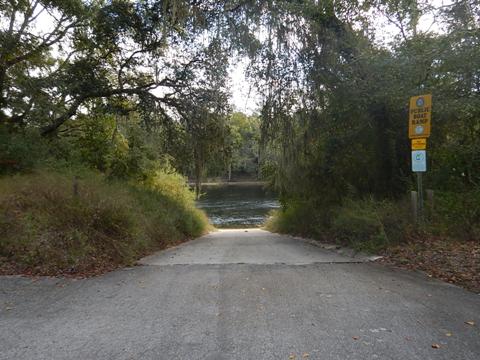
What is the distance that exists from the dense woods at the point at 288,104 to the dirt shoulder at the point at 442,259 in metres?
0.42

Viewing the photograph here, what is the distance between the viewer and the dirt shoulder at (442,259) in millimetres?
5465

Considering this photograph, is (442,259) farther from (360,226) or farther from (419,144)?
(360,226)

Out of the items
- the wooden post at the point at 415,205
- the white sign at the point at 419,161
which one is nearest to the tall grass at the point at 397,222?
the wooden post at the point at 415,205

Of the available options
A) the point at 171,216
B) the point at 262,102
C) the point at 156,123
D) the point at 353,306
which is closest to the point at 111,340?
the point at 353,306

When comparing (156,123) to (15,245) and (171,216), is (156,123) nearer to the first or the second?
(171,216)

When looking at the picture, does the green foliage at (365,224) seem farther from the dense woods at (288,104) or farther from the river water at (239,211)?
the river water at (239,211)

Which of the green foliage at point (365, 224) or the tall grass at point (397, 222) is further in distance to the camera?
the green foliage at point (365, 224)

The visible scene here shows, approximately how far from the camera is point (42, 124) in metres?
11.9

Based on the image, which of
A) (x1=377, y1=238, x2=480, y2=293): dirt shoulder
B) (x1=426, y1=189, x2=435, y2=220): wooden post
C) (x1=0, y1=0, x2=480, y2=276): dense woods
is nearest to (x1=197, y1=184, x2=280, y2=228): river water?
(x1=0, y1=0, x2=480, y2=276): dense woods

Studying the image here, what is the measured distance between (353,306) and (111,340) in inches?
101

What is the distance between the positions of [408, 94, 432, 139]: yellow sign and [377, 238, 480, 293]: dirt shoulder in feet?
6.45

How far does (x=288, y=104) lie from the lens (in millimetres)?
10773

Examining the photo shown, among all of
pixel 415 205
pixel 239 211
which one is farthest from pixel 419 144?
pixel 239 211

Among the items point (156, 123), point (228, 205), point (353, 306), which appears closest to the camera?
point (353, 306)
